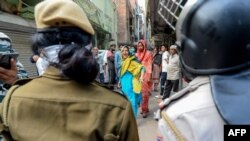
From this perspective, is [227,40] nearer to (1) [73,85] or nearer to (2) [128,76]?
(1) [73,85]

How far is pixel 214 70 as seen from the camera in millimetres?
1245

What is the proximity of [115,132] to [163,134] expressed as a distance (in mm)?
383

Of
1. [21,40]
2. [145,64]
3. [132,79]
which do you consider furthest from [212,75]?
[21,40]

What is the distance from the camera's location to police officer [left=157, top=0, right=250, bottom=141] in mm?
1145

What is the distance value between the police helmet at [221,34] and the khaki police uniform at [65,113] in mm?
482

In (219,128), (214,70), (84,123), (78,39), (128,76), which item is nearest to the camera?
(219,128)

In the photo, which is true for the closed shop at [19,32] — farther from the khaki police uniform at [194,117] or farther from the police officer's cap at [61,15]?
the khaki police uniform at [194,117]

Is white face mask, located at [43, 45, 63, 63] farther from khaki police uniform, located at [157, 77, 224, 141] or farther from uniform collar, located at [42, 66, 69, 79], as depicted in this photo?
khaki police uniform, located at [157, 77, 224, 141]

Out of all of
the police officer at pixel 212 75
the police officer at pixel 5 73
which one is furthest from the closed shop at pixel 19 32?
the police officer at pixel 212 75

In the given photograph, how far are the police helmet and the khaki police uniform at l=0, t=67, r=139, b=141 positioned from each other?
48 cm

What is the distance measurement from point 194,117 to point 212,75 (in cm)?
17

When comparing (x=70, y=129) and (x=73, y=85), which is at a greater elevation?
(x=73, y=85)

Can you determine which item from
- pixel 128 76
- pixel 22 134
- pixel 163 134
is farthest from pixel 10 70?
pixel 128 76

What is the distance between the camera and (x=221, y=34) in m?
1.23
